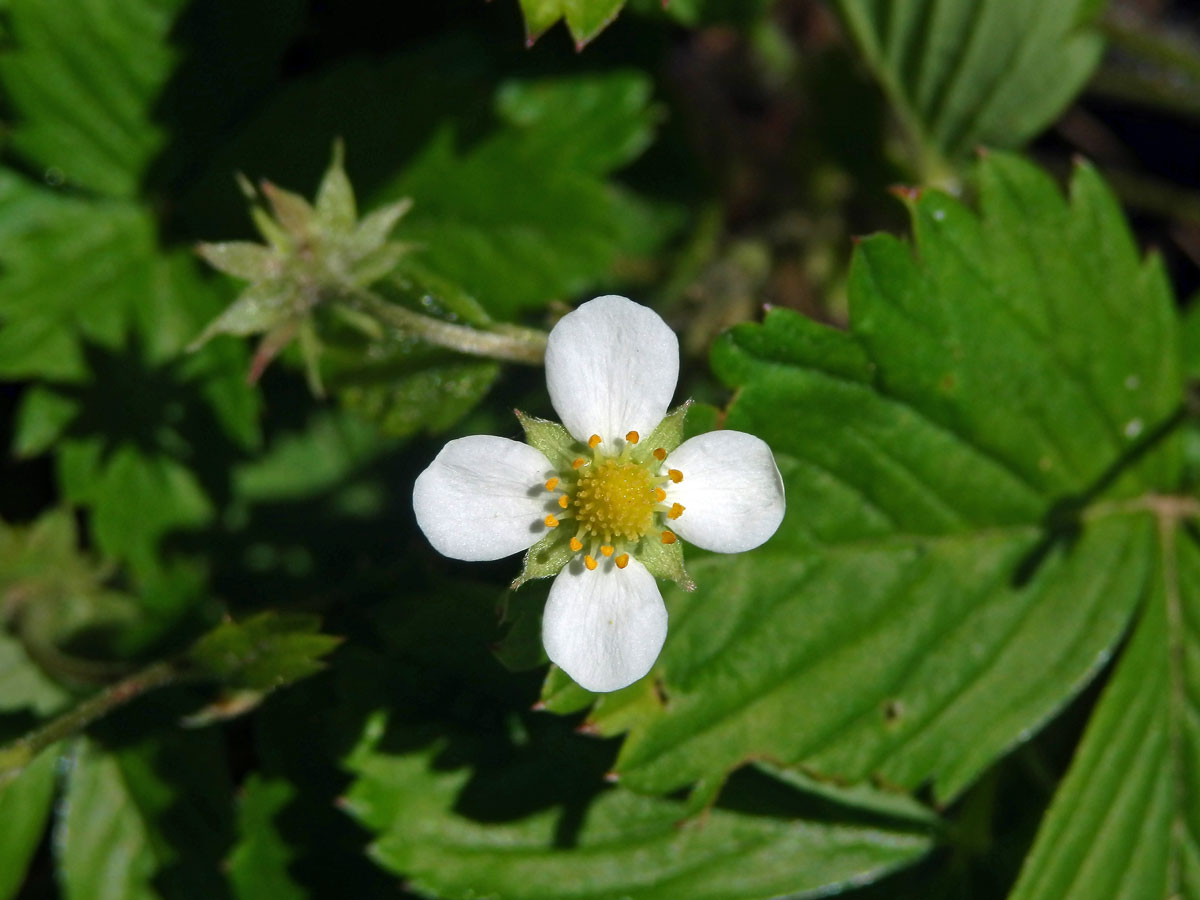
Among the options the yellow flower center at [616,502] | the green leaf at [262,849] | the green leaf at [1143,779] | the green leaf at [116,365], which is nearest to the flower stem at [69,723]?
the green leaf at [262,849]

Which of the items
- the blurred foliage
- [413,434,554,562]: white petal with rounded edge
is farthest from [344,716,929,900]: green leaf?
[413,434,554,562]: white petal with rounded edge

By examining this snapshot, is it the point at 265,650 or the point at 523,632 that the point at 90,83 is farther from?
the point at 523,632

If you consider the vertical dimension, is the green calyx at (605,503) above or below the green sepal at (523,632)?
above

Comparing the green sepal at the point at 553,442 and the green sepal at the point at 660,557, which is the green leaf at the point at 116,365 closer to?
the green sepal at the point at 553,442

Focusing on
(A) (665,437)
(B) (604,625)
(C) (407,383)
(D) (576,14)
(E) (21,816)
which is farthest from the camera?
(E) (21,816)

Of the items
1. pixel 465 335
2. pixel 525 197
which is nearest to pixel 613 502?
pixel 465 335

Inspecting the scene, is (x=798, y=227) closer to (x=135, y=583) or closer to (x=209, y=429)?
(x=209, y=429)
